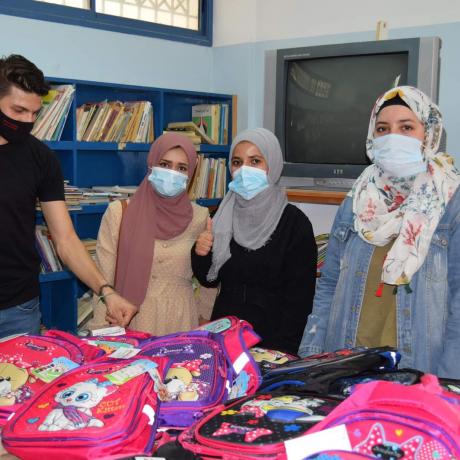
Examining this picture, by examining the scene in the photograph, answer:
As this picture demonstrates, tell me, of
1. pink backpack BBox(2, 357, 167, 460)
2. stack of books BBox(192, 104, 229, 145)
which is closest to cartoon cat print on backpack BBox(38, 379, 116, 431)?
pink backpack BBox(2, 357, 167, 460)

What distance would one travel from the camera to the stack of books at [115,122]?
14.2 ft

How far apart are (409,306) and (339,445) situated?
92 cm

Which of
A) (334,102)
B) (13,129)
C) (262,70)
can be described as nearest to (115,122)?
(262,70)

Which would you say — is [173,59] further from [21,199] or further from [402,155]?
[402,155]

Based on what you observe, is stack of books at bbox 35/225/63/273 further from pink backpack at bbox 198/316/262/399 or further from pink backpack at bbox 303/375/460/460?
pink backpack at bbox 303/375/460/460

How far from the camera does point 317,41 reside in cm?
469

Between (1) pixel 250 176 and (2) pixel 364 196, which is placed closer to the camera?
(2) pixel 364 196

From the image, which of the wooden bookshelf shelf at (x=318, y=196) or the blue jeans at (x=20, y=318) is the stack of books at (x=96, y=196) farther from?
the blue jeans at (x=20, y=318)

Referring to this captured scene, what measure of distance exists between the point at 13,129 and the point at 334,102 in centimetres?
210

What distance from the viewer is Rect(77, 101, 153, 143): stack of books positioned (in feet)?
14.2

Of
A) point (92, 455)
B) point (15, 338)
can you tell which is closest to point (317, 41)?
point (15, 338)

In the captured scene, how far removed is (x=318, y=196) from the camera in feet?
12.2

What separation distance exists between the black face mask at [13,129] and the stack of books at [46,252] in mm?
1991

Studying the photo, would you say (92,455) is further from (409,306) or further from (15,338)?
(409,306)
